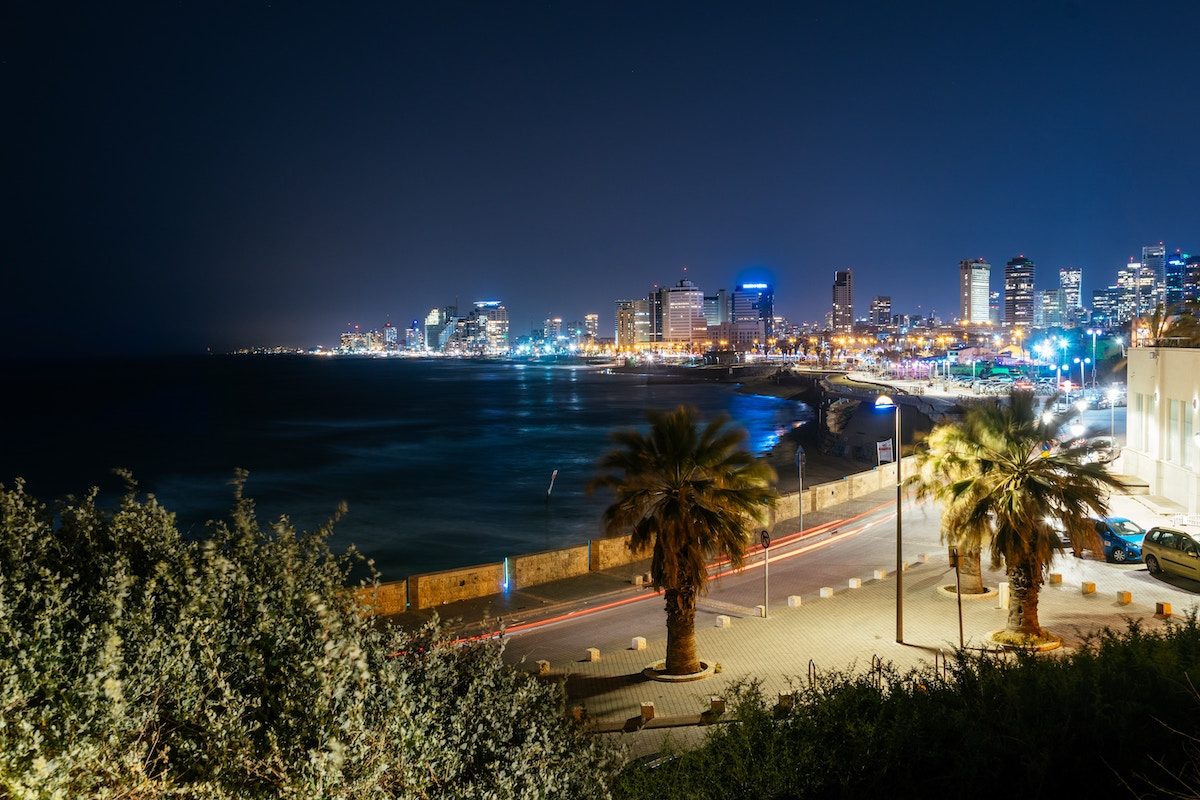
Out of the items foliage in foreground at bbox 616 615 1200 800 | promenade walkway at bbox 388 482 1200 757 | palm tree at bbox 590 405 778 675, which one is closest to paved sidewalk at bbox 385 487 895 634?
promenade walkway at bbox 388 482 1200 757

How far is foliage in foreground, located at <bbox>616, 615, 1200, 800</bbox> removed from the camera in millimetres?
6730

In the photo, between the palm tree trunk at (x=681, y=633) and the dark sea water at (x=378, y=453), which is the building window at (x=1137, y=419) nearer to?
the dark sea water at (x=378, y=453)

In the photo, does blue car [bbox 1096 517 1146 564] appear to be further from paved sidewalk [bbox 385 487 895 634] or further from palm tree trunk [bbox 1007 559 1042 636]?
paved sidewalk [bbox 385 487 895 634]

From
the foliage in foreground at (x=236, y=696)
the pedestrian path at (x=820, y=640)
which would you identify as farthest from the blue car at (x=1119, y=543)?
the foliage in foreground at (x=236, y=696)

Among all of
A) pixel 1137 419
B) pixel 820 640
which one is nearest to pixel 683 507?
pixel 820 640

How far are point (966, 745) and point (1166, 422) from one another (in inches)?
997

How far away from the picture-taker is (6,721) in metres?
3.94

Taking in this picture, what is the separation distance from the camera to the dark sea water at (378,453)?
41156 millimetres

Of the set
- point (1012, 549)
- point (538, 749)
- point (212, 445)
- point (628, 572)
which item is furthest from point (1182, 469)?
point (212, 445)

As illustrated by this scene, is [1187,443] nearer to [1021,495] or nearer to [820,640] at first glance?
[1021,495]

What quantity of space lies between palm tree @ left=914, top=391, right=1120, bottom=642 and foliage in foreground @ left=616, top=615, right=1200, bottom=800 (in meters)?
6.45

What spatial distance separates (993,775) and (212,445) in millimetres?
79344

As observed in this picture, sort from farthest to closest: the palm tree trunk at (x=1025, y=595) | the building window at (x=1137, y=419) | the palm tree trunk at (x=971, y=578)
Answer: the building window at (x=1137, y=419), the palm tree trunk at (x=971, y=578), the palm tree trunk at (x=1025, y=595)

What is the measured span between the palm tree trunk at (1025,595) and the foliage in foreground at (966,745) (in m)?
6.72
